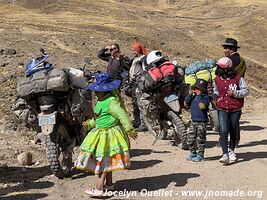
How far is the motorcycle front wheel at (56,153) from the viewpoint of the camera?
24.8ft

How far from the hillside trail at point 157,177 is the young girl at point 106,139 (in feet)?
1.48

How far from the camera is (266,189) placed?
23.1 feet

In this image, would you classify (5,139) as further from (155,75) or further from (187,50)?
(187,50)

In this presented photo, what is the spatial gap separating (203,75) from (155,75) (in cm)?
97

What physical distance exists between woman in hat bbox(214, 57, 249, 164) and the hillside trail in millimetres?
534

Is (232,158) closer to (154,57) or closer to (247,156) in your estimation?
(247,156)

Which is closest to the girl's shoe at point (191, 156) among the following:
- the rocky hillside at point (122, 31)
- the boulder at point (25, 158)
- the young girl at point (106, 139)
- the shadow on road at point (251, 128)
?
the young girl at point (106, 139)

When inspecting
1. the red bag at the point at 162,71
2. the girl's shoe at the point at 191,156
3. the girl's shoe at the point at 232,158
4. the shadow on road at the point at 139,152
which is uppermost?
the red bag at the point at 162,71

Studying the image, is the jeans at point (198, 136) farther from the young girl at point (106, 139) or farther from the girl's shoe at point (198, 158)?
the young girl at point (106, 139)

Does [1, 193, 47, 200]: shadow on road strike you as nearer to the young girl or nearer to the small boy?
the young girl

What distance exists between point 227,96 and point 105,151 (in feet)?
7.73

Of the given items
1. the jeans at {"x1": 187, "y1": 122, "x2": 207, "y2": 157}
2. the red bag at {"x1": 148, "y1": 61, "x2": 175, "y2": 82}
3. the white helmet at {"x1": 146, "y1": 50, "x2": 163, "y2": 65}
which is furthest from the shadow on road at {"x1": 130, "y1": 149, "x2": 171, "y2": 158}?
the white helmet at {"x1": 146, "y1": 50, "x2": 163, "y2": 65}

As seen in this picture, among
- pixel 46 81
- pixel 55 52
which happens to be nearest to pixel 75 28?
pixel 55 52

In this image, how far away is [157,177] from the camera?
25.5 ft
